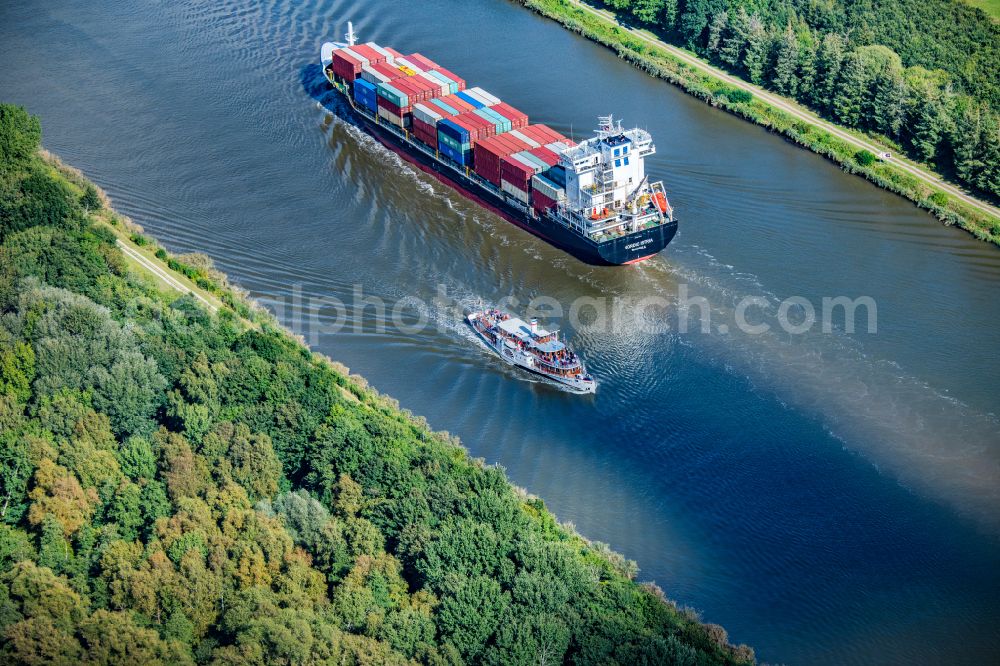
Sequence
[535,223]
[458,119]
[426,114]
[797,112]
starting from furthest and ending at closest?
1. [797,112]
2. [426,114]
3. [458,119]
4. [535,223]

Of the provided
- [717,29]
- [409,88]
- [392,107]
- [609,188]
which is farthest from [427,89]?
[717,29]

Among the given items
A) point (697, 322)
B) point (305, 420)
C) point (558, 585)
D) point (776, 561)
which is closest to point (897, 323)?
point (697, 322)

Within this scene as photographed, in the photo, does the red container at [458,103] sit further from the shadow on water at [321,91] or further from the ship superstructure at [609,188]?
the ship superstructure at [609,188]

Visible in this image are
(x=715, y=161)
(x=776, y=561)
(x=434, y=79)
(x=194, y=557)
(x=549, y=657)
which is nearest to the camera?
(x=549, y=657)

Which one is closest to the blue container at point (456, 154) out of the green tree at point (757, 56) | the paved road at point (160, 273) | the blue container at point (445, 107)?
the blue container at point (445, 107)

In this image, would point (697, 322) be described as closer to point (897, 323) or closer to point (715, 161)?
point (897, 323)

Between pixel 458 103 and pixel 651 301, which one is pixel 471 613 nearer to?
pixel 651 301
